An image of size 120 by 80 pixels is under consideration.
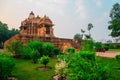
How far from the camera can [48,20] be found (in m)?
44.8

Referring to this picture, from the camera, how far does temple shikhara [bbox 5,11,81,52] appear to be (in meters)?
36.0

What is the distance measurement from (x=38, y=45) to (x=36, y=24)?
19663 millimetres

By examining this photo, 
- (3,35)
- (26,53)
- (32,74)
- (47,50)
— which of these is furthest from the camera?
(3,35)

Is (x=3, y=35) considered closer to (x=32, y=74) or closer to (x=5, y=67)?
(x=32, y=74)

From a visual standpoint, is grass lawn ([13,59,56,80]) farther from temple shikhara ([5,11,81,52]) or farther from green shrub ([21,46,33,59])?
temple shikhara ([5,11,81,52])

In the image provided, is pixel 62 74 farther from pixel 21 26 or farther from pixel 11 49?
pixel 21 26

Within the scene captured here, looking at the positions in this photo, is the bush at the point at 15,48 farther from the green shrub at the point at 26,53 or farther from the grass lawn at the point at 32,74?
the grass lawn at the point at 32,74

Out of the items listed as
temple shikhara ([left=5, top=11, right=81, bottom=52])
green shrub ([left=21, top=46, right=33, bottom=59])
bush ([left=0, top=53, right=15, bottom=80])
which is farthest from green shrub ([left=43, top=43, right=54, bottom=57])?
bush ([left=0, top=53, right=15, bottom=80])

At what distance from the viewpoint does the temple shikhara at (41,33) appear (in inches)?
1417

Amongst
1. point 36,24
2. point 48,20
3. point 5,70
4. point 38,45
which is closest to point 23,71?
point 5,70

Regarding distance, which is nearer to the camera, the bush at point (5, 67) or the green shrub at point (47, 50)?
the bush at point (5, 67)

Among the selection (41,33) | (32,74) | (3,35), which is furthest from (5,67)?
(3,35)

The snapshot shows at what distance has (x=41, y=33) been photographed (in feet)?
148

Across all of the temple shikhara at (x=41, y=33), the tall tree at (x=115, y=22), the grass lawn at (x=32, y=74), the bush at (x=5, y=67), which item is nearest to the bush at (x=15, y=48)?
the temple shikhara at (x=41, y=33)
